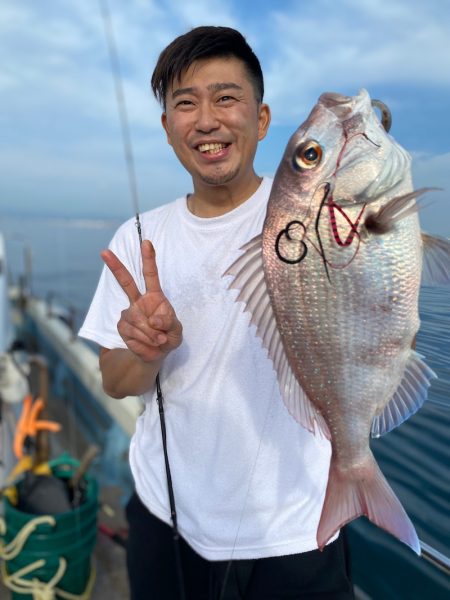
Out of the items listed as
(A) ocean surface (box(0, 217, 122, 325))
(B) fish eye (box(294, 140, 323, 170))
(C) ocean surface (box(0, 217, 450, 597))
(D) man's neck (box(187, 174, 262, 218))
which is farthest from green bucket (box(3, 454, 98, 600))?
(A) ocean surface (box(0, 217, 122, 325))

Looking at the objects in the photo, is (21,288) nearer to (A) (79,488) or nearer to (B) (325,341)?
(A) (79,488)

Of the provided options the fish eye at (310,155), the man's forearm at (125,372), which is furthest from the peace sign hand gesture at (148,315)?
the fish eye at (310,155)

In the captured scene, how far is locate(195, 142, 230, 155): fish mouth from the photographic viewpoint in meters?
1.63

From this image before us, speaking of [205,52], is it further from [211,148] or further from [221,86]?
[211,148]

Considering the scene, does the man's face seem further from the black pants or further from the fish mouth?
the black pants

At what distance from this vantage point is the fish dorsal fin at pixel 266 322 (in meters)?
1.25

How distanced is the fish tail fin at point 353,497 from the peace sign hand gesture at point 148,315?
1.91 ft

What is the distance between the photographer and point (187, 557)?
6.02 ft

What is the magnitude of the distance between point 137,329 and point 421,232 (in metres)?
0.80

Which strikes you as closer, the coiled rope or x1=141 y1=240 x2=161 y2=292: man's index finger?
x1=141 y1=240 x2=161 y2=292: man's index finger

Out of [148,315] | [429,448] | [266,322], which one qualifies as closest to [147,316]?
[148,315]

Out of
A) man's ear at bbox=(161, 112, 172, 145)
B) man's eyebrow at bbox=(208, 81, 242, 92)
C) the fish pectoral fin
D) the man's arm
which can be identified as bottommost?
the man's arm

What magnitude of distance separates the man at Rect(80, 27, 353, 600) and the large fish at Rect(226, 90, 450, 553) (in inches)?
16.6

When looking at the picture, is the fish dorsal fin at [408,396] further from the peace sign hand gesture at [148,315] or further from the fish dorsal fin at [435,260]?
the peace sign hand gesture at [148,315]
